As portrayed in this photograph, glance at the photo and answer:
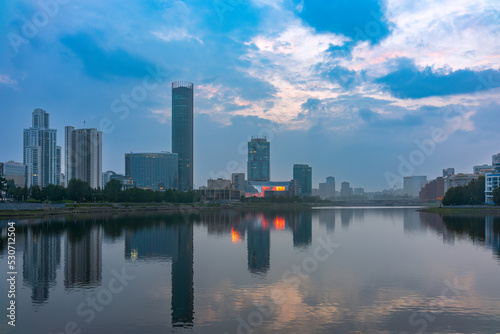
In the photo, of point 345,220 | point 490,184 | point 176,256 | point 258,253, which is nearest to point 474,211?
point 345,220

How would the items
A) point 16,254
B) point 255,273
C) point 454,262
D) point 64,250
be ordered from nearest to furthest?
point 255,273, point 454,262, point 16,254, point 64,250

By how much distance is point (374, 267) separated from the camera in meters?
35.0

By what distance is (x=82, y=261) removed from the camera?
37.7 meters

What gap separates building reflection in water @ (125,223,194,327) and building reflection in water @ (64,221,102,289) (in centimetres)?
362

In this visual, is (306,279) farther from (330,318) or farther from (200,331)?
(200,331)

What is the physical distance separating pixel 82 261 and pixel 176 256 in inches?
358

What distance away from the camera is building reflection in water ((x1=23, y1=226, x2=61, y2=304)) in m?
27.2

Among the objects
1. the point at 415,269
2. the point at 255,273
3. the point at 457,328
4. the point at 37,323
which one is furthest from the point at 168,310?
the point at 415,269

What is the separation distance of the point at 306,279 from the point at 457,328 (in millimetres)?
12249

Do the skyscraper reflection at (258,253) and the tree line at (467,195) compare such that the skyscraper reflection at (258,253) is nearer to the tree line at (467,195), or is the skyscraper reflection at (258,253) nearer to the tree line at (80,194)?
the tree line at (80,194)

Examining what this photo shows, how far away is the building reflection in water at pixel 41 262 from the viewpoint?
27.2 metres

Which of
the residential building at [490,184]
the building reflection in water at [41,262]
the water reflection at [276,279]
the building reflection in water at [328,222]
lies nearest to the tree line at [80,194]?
the building reflection in water at [41,262]

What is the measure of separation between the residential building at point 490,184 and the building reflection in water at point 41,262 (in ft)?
518

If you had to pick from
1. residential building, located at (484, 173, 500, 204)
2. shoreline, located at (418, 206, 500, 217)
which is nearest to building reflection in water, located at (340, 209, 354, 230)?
shoreline, located at (418, 206, 500, 217)
